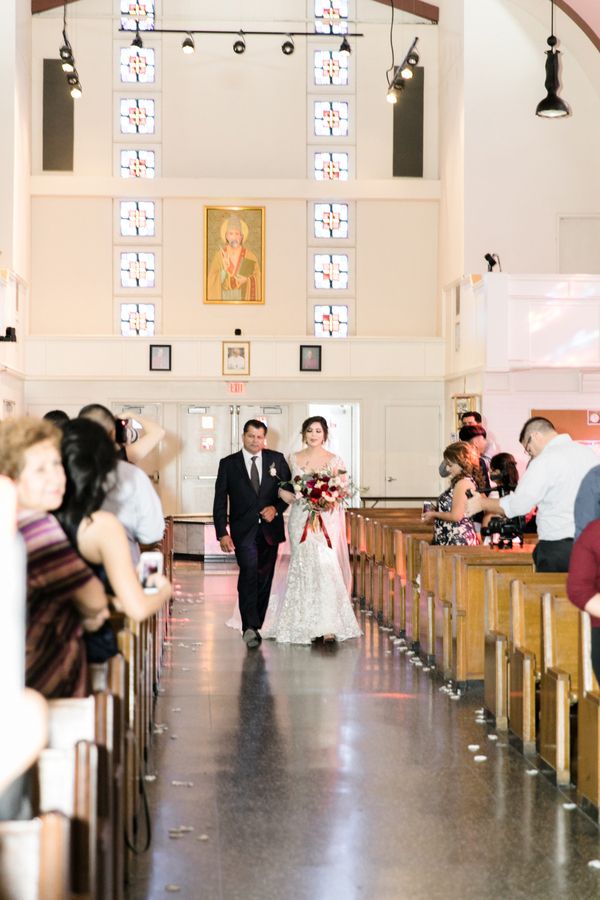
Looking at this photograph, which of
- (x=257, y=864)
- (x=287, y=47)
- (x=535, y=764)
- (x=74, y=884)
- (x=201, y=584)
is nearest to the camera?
(x=74, y=884)

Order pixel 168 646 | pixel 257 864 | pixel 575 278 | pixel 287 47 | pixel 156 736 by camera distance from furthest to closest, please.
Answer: pixel 287 47 → pixel 575 278 → pixel 168 646 → pixel 156 736 → pixel 257 864

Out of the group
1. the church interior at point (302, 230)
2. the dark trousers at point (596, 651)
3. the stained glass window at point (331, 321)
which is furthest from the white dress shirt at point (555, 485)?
the stained glass window at point (331, 321)

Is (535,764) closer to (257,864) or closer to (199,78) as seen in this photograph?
(257,864)

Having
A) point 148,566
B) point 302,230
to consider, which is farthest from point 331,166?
point 148,566

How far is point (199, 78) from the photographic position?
1998 centimetres

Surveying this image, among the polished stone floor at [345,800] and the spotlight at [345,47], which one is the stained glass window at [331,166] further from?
the polished stone floor at [345,800]

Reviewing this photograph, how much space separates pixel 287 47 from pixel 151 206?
3397mm

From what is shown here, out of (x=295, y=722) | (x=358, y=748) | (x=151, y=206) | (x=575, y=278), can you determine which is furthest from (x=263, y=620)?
(x=151, y=206)

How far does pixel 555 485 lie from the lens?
709cm

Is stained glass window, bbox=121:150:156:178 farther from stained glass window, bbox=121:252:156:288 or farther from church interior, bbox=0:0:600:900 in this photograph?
stained glass window, bbox=121:252:156:288

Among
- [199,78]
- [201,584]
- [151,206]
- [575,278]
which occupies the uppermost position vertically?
[199,78]

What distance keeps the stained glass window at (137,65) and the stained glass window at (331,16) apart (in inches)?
111

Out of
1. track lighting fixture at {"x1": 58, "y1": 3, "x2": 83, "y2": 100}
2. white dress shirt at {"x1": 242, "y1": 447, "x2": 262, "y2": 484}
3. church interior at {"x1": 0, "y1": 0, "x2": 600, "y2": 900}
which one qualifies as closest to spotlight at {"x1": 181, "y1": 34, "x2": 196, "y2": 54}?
church interior at {"x1": 0, "y1": 0, "x2": 600, "y2": 900}

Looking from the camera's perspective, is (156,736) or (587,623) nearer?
(587,623)
